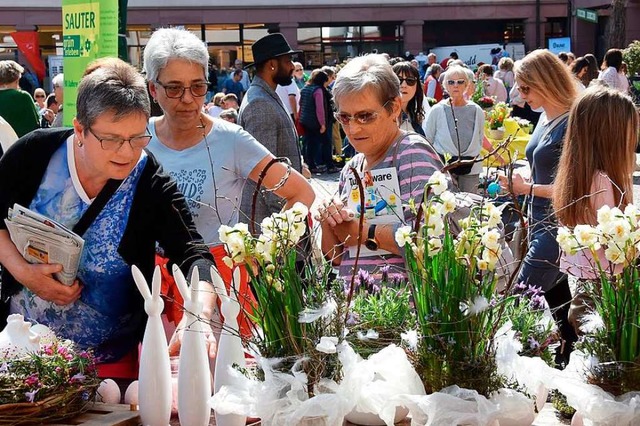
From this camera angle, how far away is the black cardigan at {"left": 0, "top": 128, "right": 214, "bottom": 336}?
264 cm

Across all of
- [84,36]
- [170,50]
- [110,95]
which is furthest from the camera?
[84,36]

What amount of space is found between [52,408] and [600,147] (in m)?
2.17

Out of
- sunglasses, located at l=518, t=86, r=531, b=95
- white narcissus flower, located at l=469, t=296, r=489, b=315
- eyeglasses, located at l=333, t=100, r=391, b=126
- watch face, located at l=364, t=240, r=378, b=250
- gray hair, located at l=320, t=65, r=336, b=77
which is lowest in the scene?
watch face, located at l=364, t=240, r=378, b=250

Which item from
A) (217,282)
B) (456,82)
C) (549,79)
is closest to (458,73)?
(456,82)

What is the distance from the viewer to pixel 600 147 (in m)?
3.44

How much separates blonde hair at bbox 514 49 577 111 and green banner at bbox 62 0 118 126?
203 centimetres

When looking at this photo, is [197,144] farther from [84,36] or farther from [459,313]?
[84,36]

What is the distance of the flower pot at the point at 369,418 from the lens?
2.05 m

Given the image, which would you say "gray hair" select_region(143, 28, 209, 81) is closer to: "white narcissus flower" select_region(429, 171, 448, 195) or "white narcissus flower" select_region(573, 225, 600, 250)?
"white narcissus flower" select_region(429, 171, 448, 195)

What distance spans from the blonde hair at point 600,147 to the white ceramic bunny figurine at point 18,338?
6.39 feet

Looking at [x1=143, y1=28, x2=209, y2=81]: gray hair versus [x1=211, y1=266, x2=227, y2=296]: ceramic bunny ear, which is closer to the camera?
[x1=211, y1=266, x2=227, y2=296]: ceramic bunny ear

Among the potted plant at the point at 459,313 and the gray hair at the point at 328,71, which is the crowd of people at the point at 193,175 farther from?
the gray hair at the point at 328,71

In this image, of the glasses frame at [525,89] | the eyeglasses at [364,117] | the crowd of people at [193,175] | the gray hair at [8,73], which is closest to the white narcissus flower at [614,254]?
the crowd of people at [193,175]

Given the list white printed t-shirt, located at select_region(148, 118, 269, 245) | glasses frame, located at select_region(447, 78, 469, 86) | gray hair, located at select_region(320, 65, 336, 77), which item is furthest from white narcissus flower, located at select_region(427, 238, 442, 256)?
gray hair, located at select_region(320, 65, 336, 77)
